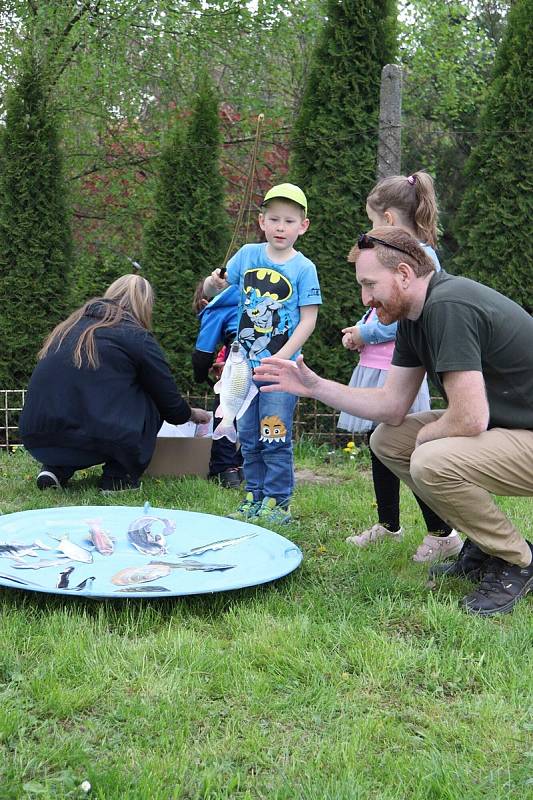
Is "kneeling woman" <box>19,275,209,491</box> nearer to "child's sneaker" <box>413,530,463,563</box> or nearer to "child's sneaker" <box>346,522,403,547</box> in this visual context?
"child's sneaker" <box>346,522,403,547</box>

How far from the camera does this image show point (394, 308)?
300 centimetres

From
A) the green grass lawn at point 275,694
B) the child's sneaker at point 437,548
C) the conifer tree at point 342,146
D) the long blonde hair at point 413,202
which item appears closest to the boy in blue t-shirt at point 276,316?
the long blonde hair at point 413,202

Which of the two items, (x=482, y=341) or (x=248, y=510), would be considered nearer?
(x=482, y=341)

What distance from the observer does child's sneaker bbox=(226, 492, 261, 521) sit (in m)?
4.05

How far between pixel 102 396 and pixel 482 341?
2.39 m

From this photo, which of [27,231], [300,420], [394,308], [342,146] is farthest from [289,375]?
[27,231]

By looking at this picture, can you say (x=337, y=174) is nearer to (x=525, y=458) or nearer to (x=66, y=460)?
(x=66, y=460)

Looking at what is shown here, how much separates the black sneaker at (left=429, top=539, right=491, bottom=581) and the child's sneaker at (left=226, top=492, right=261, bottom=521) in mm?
1042

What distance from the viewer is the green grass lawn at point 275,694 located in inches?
74.2

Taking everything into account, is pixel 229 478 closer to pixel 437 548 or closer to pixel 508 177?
pixel 437 548

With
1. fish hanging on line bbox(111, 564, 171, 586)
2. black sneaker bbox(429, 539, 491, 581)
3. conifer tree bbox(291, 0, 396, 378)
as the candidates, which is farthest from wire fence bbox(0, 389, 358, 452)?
fish hanging on line bbox(111, 564, 171, 586)

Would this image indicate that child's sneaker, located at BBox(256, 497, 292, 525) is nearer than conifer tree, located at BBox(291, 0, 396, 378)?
Yes

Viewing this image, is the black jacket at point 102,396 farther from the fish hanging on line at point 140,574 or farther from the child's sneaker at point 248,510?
the fish hanging on line at point 140,574

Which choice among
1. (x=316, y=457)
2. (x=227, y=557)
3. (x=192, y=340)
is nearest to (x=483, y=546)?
(x=227, y=557)
